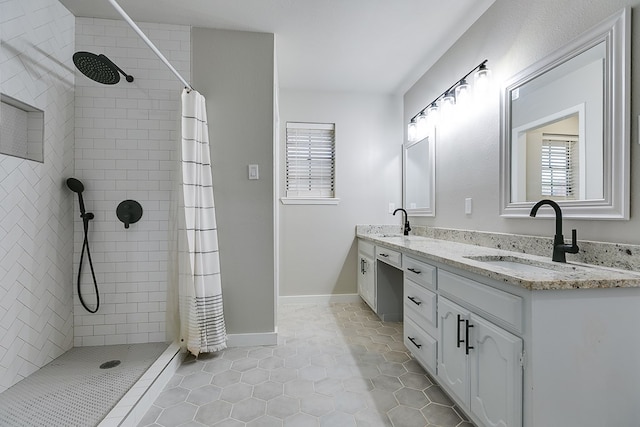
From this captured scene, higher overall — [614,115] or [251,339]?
[614,115]

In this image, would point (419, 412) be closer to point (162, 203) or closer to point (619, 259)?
point (619, 259)

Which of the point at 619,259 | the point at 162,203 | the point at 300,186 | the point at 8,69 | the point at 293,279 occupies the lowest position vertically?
the point at 293,279

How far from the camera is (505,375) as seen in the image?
1.11m

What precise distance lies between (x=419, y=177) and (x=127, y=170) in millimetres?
2520

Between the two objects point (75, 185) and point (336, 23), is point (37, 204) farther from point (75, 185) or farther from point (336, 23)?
point (336, 23)

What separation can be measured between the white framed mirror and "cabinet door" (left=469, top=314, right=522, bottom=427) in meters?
1.56

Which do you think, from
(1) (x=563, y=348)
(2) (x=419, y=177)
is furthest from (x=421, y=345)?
(2) (x=419, y=177)

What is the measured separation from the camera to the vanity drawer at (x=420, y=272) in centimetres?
164

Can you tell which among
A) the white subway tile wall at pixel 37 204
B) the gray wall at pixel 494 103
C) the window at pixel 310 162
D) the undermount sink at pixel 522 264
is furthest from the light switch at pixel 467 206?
the white subway tile wall at pixel 37 204

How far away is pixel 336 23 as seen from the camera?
6.96 feet

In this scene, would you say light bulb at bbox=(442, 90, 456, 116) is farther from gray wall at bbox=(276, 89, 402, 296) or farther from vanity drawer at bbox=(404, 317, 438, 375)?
vanity drawer at bbox=(404, 317, 438, 375)

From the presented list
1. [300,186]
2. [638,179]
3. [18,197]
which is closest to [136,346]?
[18,197]

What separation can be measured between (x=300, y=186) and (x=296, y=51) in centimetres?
132

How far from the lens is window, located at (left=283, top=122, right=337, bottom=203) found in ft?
10.6
